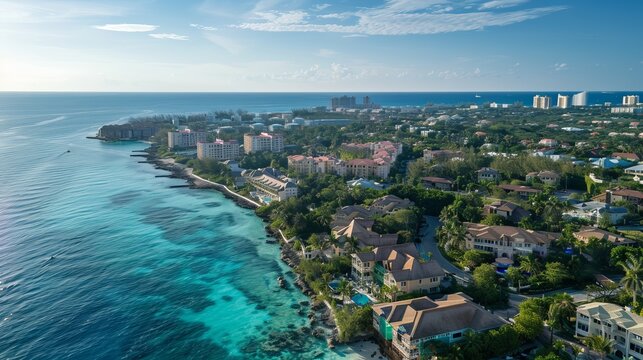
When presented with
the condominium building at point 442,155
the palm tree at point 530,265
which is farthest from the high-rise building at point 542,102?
the palm tree at point 530,265

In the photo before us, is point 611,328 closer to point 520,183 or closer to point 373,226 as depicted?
point 373,226

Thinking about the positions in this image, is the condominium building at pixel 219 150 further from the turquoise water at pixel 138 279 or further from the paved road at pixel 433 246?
the paved road at pixel 433 246

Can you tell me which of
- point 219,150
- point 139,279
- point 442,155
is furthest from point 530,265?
point 219,150

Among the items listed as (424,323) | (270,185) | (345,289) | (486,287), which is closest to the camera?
(424,323)

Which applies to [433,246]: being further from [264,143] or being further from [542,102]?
[542,102]

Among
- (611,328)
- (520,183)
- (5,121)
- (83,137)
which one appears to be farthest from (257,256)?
(5,121)

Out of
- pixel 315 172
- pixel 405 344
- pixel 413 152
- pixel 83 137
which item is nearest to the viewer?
pixel 405 344

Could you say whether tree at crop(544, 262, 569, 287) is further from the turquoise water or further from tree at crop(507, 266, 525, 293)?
the turquoise water
